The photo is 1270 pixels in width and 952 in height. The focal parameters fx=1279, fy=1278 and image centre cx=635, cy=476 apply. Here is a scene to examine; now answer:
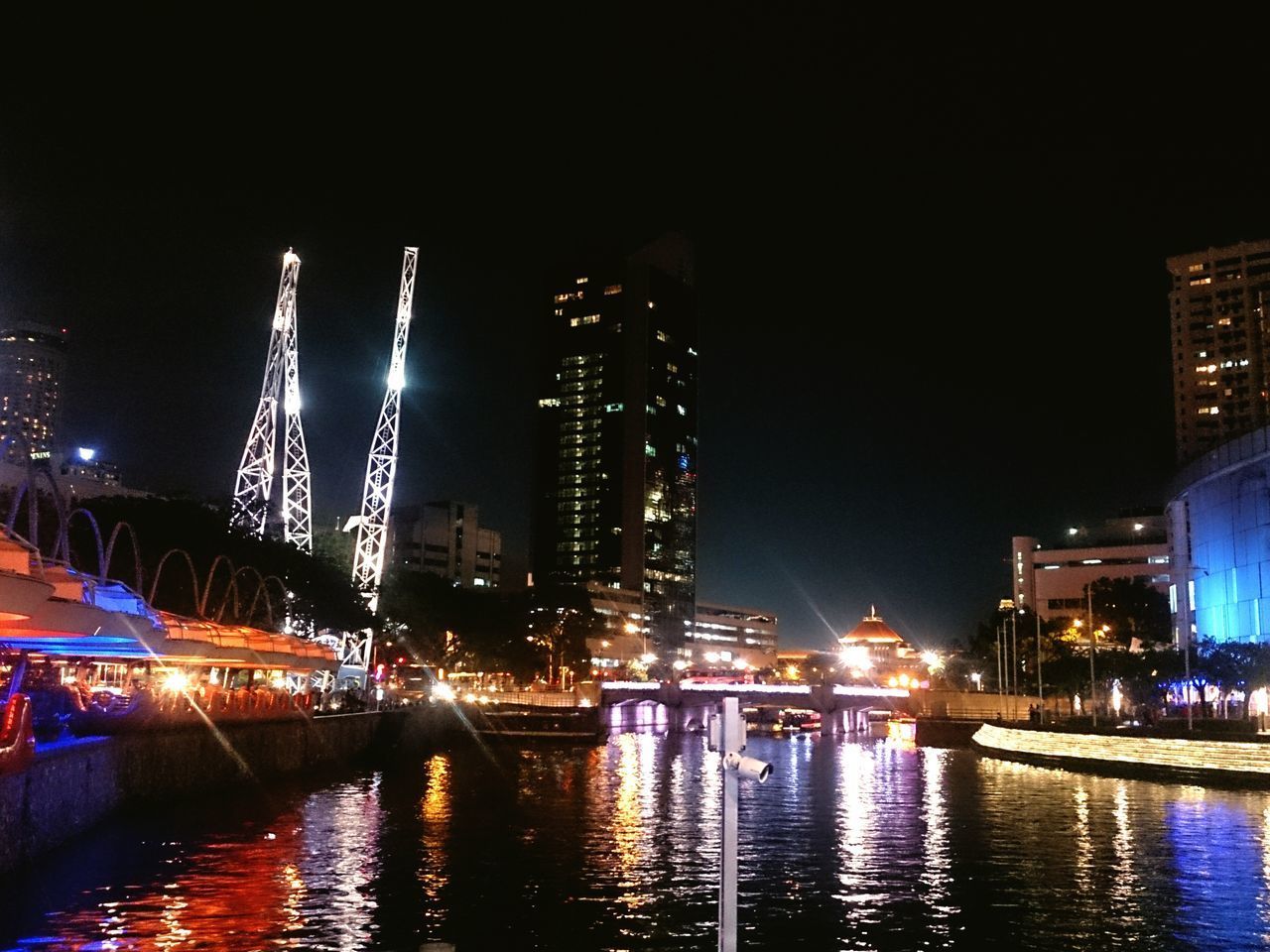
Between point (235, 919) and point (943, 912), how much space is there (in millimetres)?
15213

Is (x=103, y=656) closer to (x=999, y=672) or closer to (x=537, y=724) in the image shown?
(x=537, y=724)

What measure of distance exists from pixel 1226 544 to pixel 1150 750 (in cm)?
5210

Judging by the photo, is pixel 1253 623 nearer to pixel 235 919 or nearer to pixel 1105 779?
pixel 1105 779

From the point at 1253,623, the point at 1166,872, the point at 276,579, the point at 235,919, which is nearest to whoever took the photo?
the point at 235,919

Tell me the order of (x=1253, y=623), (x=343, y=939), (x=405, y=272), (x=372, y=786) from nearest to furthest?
(x=343, y=939) → (x=372, y=786) → (x=1253, y=623) → (x=405, y=272)

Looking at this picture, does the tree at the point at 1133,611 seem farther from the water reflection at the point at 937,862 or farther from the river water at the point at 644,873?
the river water at the point at 644,873

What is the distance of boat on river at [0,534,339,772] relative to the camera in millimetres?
27391

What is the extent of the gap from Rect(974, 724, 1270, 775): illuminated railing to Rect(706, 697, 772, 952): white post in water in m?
59.7

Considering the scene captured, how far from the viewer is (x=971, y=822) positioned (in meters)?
47.7

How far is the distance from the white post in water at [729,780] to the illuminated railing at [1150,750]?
59.7m

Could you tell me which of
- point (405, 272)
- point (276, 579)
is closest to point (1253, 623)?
point (276, 579)

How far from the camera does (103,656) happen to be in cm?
4616

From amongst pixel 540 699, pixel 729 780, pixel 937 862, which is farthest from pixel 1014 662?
pixel 729 780

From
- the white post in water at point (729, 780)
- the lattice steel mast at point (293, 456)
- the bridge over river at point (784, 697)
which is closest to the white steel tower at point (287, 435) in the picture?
the lattice steel mast at point (293, 456)
